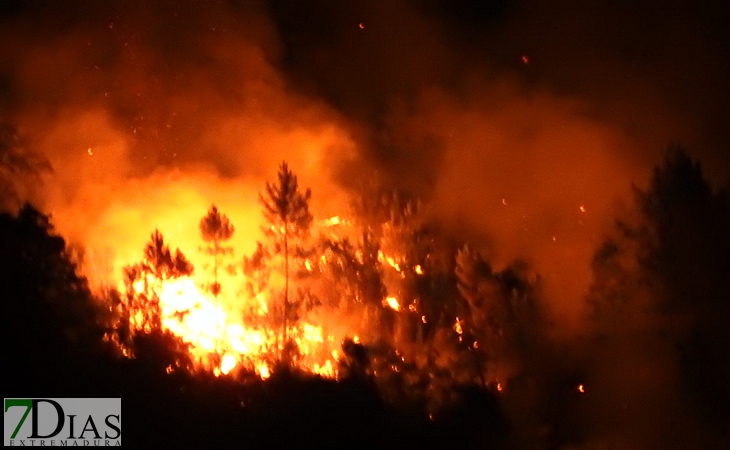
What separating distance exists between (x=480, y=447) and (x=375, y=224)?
11962 mm

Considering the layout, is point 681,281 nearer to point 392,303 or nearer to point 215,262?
point 392,303

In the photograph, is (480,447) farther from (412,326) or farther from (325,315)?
(325,315)

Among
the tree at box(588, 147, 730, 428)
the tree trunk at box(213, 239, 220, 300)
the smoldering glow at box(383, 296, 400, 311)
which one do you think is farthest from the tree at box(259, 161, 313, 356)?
the tree at box(588, 147, 730, 428)

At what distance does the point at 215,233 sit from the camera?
94.9 feet

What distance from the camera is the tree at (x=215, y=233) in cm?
2859

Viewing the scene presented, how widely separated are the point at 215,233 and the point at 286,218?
210 cm

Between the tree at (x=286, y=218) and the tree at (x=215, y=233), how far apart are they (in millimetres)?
1158

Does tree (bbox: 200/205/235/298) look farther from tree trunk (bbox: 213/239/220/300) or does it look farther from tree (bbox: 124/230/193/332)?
tree (bbox: 124/230/193/332)

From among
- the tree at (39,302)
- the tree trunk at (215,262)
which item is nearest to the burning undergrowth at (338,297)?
the tree trunk at (215,262)

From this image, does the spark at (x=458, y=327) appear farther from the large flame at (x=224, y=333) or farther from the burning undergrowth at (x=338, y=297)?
the large flame at (x=224, y=333)

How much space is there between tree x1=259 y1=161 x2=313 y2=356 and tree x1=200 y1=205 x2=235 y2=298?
1158mm

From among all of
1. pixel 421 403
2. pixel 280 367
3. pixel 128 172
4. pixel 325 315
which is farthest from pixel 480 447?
pixel 128 172

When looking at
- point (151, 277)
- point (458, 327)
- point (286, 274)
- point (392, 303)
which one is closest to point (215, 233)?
point (286, 274)

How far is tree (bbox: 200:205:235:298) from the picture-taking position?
28.6 meters
